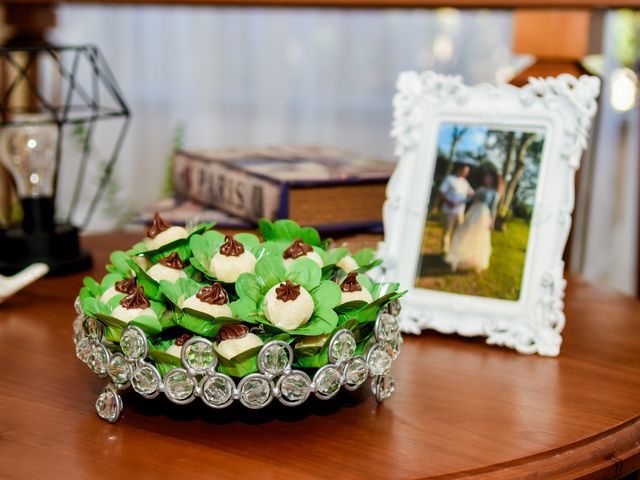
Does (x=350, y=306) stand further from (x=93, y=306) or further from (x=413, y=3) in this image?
(x=413, y=3)

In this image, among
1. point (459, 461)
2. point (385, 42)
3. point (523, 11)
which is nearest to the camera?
point (459, 461)

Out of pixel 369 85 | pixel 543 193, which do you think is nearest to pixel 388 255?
pixel 543 193

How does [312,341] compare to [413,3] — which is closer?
[312,341]

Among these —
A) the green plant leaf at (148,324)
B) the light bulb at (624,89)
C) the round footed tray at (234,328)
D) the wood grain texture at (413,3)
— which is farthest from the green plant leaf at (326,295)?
the light bulb at (624,89)

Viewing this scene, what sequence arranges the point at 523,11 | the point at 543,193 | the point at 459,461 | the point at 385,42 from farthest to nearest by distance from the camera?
1. the point at 385,42
2. the point at 523,11
3. the point at 543,193
4. the point at 459,461

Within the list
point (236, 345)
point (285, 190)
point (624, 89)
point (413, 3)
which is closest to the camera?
point (236, 345)

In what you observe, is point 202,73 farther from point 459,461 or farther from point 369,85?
point 459,461

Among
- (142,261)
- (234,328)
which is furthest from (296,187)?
(234,328)

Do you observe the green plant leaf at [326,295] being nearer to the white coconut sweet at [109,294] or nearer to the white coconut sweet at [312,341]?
the white coconut sweet at [312,341]
